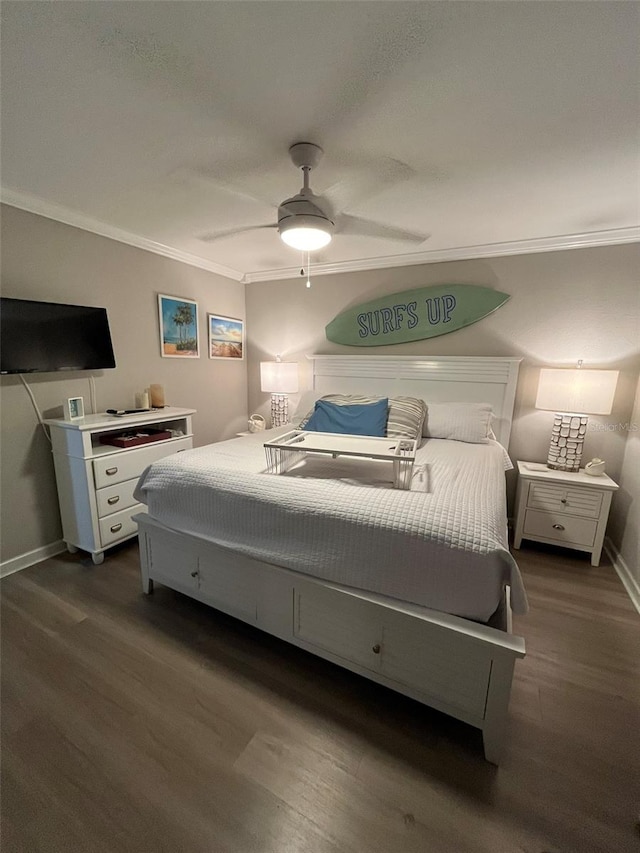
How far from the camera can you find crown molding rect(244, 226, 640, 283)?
2412 millimetres

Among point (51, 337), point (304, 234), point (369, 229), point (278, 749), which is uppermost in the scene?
point (369, 229)

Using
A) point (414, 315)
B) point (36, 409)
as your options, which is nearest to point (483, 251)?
point (414, 315)

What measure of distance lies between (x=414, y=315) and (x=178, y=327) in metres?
2.18

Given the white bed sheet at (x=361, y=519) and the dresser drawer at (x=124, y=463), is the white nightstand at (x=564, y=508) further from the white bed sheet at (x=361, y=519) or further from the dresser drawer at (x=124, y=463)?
the dresser drawer at (x=124, y=463)

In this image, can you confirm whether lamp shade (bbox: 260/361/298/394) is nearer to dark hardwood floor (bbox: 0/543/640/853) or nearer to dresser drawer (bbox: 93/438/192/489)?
dresser drawer (bbox: 93/438/192/489)

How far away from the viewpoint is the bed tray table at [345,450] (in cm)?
161

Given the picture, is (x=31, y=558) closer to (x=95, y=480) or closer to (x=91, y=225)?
(x=95, y=480)

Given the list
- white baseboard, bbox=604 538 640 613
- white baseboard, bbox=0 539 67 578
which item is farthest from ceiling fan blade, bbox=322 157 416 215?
white baseboard, bbox=0 539 67 578

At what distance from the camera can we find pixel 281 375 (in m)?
3.45

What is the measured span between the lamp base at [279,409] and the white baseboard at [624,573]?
2931 millimetres

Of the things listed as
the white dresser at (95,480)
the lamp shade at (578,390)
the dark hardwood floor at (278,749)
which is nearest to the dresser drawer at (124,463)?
the white dresser at (95,480)

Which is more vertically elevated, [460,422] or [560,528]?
[460,422]

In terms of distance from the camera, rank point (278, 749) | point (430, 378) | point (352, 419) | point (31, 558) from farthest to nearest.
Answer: point (430, 378) < point (352, 419) < point (31, 558) < point (278, 749)

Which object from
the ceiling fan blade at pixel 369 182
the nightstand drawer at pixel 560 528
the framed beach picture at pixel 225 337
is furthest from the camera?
the framed beach picture at pixel 225 337
